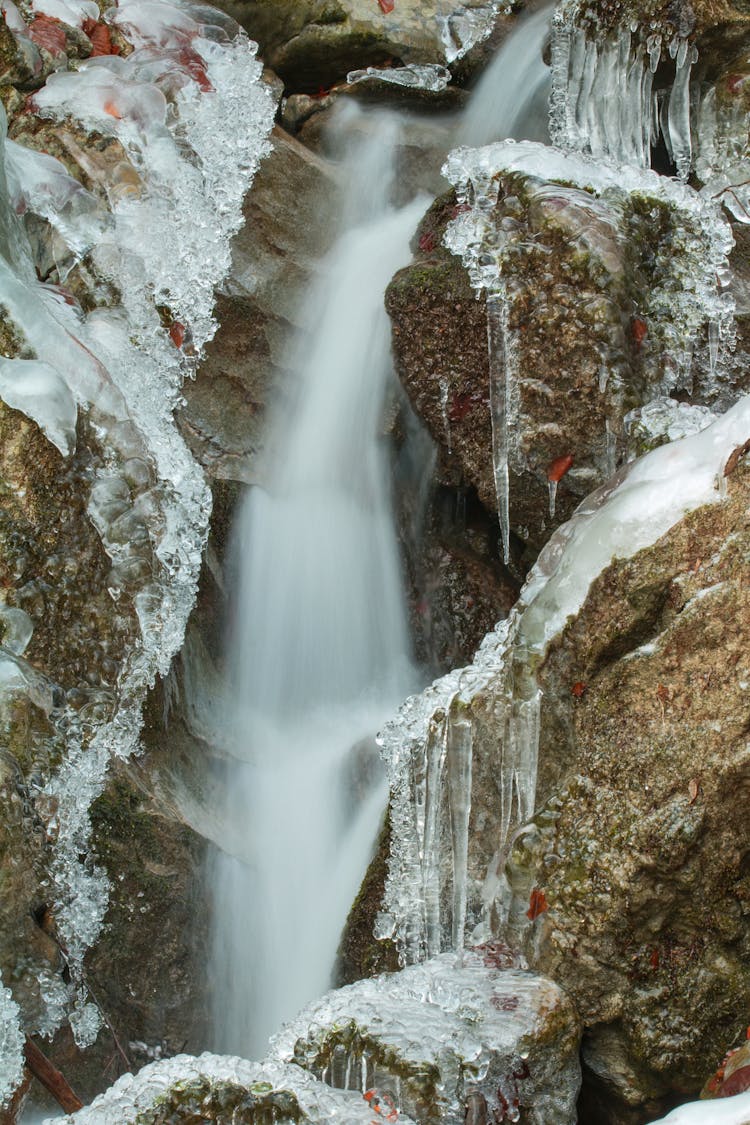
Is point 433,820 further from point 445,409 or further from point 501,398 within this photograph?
point 445,409

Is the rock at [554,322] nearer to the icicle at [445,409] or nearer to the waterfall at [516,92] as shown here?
the icicle at [445,409]

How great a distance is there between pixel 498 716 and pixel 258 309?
2.43 meters

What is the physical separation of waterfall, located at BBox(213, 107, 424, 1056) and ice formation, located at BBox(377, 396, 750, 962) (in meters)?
0.59

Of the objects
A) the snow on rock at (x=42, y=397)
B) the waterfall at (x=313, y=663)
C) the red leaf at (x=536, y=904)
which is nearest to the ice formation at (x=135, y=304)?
the snow on rock at (x=42, y=397)

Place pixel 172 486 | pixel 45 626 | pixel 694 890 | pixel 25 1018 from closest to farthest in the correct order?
pixel 694 890 < pixel 25 1018 < pixel 45 626 < pixel 172 486

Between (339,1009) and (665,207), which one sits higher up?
(665,207)

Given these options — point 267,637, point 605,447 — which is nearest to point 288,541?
point 267,637

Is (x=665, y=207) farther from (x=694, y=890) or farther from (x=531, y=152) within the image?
(x=694, y=890)

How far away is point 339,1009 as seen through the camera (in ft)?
10.1

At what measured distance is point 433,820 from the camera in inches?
141

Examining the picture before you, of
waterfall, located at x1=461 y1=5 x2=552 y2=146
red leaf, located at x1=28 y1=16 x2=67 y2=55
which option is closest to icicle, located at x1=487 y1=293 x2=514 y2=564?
waterfall, located at x1=461 y1=5 x2=552 y2=146

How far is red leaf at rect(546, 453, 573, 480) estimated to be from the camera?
4.25 meters

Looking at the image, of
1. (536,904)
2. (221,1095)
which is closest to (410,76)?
(536,904)

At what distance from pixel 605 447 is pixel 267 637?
5.00 ft
